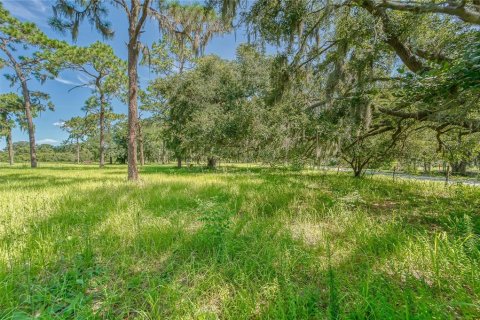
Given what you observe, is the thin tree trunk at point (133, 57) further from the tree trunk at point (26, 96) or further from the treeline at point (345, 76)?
the tree trunk at point (26, 96)

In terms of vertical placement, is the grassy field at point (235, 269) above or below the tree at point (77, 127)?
below

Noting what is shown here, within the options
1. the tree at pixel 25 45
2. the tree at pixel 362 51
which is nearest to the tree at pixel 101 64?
the tree at pixel 25 45

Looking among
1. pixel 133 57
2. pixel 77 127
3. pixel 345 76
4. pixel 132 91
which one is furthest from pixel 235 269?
pixel 77 127

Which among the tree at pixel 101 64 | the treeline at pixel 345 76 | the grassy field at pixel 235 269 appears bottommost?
the grassy field at pixel 235 269

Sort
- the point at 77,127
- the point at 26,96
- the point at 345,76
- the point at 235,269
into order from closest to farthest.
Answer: the point at 235,269, the point at 345,76, the point at 26,96, the point at 77,127

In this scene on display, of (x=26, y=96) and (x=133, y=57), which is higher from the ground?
(x=26, y=96)

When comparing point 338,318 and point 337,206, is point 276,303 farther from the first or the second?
point 337,206

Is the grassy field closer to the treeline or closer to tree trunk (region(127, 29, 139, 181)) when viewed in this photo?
the treeline

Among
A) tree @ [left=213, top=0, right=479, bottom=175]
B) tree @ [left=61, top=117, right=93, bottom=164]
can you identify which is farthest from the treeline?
tree @ [left=61, top=117, right=93, bottom=164]

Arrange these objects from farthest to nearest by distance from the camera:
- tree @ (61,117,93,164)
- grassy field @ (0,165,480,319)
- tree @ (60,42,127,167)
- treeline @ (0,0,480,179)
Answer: tree @ (61,117,93,164)
tree @ (60,42,127,167)
treeline @ (0,0,480,179)
grassy field @ (0,165,480,319)

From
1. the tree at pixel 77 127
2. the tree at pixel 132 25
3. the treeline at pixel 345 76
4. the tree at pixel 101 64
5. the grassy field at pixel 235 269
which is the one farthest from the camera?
the tree at pixel 77 127

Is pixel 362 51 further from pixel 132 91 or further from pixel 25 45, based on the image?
pixel 25 45

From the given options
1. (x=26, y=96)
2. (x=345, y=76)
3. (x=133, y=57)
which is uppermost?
(x=26, y=96)

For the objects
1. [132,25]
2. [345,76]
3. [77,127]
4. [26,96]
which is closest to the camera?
[345,76]
